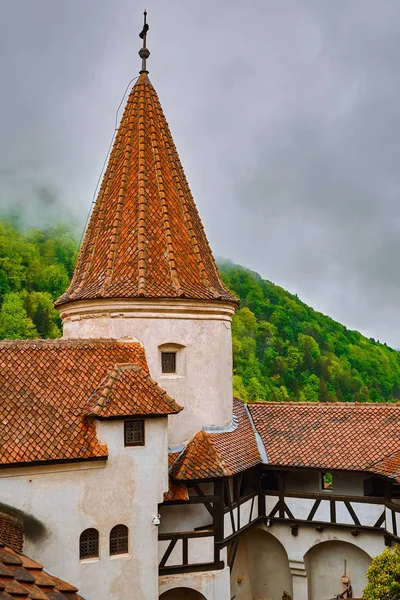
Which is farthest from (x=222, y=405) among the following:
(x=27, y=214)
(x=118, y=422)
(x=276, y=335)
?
(x=27, y=214)

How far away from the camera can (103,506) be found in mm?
15992

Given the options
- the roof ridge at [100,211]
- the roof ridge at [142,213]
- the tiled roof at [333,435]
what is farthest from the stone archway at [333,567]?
the roof ridge at [100,211]

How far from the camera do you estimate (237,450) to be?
1961cm

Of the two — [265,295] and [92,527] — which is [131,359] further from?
[265,295]

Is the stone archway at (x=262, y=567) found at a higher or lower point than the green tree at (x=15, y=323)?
lower

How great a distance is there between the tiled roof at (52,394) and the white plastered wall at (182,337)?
2.81 ft

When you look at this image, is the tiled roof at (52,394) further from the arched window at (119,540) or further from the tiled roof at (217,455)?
the tiled roof at (217,455)

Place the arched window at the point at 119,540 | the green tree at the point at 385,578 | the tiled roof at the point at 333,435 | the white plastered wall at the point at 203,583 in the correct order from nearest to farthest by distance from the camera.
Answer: the green tree at the point at 385,578 < the arched window at the point at 119,540 < the white plastered wall at the point at 203,583 < the tiled roof at the point at 333,435

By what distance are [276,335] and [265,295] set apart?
8081mm

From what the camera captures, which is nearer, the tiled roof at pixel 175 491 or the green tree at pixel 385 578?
the green tree at pixel 385 578

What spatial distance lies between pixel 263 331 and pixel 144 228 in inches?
2224

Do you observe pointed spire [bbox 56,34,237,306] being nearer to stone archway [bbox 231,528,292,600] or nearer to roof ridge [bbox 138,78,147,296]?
roof ridge [bbox 138,78,147,296]

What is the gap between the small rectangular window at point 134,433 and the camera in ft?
53.8

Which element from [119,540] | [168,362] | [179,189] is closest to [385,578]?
[119,540]
